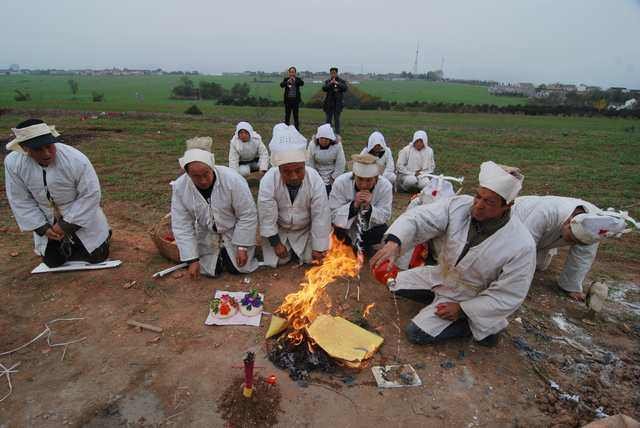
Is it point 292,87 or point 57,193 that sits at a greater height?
point 292,87

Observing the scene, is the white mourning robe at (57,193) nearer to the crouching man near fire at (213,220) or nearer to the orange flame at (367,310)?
the crouching man near fire at (213,220)

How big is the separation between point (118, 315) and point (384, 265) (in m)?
3.26

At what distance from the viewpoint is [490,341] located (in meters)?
4.19

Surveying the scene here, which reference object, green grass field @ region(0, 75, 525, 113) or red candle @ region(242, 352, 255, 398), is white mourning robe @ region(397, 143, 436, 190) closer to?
red candle @ region(242, 352, 255, 398)

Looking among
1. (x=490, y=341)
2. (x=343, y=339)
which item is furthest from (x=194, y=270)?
(x=490, y=341)

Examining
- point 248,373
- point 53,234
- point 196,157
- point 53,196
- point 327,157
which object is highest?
point 196,157

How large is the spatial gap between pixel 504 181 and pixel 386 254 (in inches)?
50.2

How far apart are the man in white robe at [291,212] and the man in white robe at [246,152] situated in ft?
13.4

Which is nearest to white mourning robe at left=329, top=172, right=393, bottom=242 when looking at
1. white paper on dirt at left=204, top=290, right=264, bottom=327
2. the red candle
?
white paper on dirt at left=204, top=290, right=264, bottom=327

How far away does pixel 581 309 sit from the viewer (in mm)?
5000

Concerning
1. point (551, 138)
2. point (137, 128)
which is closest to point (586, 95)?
point (551, 138)

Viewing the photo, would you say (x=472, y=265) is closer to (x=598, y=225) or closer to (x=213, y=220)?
(x=598, y=225)

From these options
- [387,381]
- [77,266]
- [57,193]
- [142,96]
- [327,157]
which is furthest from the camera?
[142,96]

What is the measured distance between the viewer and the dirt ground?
330 centimetres
